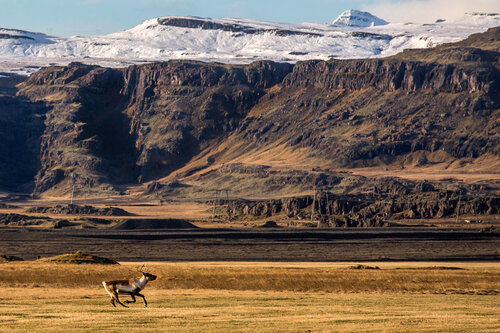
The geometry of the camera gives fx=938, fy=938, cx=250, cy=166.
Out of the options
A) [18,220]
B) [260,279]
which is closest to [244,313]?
[260,279]

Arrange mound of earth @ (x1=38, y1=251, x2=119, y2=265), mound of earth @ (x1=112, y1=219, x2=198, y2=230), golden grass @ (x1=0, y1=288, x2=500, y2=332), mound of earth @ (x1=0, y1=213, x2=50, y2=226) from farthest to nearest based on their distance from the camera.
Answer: mound of earth @ (x1=0, y1=213, x2=50, y2=226) → mound of earth @ (x1=112, y1=219, x2=198, y2=230) → mound of earth @ (x1=38, y1=251, x2=119, y2=265) → golden grass @ (x1=0, y1=288, x2=500, y2=332)

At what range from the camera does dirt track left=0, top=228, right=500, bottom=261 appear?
108812 millimetres

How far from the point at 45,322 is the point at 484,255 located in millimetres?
83723

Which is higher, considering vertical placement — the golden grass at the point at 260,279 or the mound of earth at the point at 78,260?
the golden grass at the point at 260,279

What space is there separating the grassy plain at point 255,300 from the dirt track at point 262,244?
34.8 metres

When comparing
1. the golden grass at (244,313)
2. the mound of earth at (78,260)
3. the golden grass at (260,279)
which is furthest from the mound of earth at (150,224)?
the golden grass at (244,313)

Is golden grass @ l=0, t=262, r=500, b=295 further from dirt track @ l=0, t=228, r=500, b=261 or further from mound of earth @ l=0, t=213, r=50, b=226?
mound of earth @ l=0, t=213, r=50, b=226

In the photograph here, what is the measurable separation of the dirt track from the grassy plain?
34766 millimetres

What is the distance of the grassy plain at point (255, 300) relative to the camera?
37.9 metres

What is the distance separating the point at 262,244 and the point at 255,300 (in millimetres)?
77463

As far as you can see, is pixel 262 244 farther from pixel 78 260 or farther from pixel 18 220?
pixel 18 220

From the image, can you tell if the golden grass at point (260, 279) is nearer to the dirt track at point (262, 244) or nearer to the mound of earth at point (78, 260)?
the mound of earth at point (78, 260)

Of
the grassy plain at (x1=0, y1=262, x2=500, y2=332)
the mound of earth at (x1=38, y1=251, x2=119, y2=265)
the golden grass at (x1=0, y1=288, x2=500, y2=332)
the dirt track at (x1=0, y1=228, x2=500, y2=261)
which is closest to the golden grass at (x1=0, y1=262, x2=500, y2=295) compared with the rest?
the grassy plain at (x1=0, y1=262, x2=500, y2=332)

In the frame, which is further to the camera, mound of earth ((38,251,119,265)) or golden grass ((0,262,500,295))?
mound of earth ((38,251,119,265))
